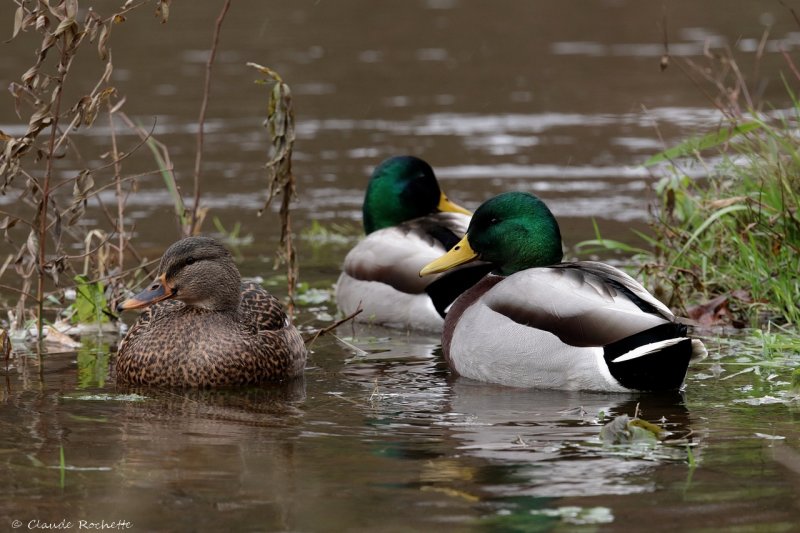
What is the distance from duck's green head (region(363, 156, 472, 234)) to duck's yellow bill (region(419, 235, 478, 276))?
1.74m

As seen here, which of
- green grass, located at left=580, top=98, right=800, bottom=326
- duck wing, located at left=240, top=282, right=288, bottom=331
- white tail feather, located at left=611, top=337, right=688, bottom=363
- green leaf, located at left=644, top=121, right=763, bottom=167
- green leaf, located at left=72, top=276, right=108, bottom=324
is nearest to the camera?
white tail feather, located at left=611, top=337, right=688, bottom=363

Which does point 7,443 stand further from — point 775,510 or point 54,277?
point 775,510

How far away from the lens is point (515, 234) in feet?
23.3

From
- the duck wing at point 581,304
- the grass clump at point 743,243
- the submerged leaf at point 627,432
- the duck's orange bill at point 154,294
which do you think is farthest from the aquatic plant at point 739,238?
the duck's orange bill at point 154,294

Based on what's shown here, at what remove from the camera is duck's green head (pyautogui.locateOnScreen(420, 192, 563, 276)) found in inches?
278

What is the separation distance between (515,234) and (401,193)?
2182mm

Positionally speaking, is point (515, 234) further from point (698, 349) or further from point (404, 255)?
point (404, 255)

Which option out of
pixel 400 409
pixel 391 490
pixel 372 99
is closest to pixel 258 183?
pixel 372 99

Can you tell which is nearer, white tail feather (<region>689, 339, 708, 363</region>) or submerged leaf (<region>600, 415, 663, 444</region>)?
submerged leaf (<region>600, 415, 663, 444</region>)

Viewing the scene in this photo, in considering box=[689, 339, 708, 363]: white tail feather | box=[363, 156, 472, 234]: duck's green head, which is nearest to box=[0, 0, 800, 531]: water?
box=[689, 339, 708, 363]: white tail feather

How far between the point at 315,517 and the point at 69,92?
11.7m

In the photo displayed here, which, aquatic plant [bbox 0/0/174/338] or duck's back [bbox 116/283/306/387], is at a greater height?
aquatic plant [bbox 0/0/174/338]

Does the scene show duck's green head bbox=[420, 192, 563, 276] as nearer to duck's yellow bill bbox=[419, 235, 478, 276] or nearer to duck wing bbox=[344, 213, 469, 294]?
duck's yellow bill bbox=[419, 235, 478, 276]

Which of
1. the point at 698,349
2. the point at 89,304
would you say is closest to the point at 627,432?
the point at 698,349
